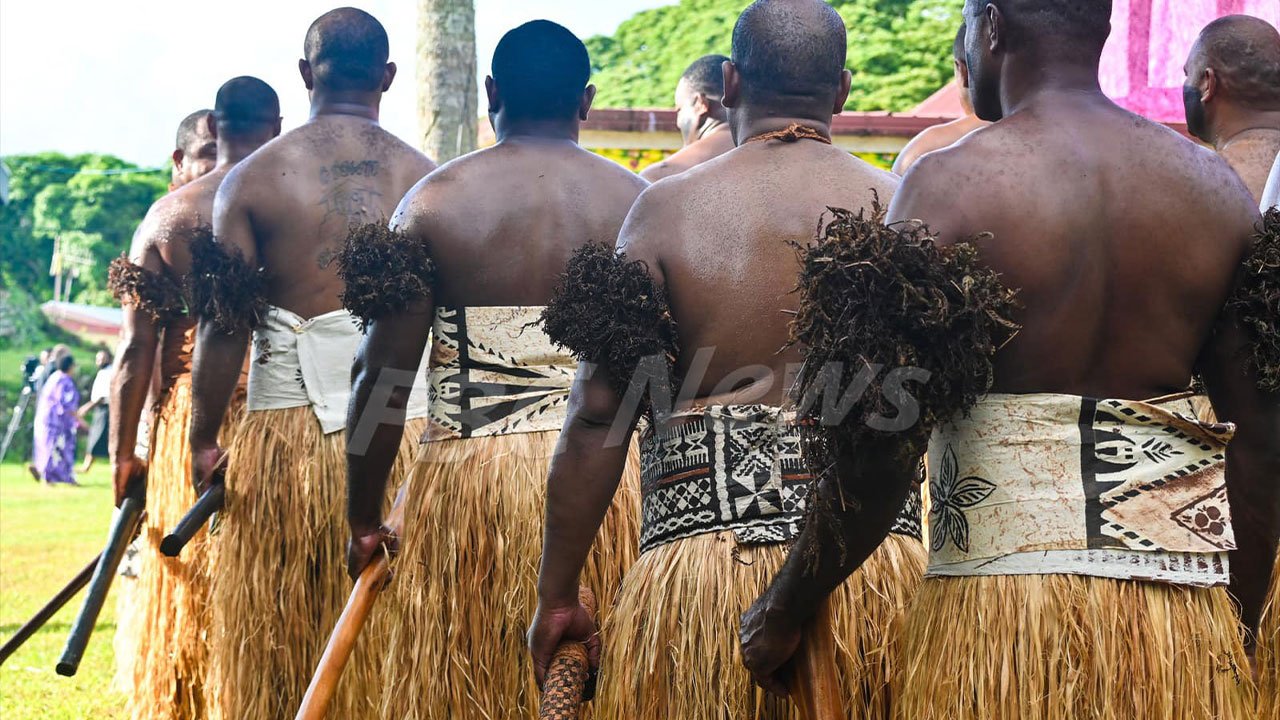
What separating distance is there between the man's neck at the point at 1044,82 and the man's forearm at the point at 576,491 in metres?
1.08

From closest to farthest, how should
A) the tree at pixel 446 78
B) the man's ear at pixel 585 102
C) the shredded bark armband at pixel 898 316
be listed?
the shredded bark armband at pixel 898 316 → the man's ear at pixel 585 102 → the tree at pixel 446 78

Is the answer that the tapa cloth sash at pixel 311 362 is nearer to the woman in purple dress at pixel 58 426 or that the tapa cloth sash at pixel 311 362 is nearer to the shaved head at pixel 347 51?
the shaved head at pixel 347 51

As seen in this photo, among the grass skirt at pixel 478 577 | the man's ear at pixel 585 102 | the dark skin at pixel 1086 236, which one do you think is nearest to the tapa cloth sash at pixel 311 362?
the grass skirt at pixel 478 577

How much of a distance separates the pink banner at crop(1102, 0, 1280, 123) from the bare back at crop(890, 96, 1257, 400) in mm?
6404

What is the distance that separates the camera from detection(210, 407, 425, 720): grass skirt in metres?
4.82

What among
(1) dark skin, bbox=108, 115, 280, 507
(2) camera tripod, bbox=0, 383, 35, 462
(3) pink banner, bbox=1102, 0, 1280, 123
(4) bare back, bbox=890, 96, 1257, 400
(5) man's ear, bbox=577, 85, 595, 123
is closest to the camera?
(4) bare back, bbox=890, 96, 1257, 400

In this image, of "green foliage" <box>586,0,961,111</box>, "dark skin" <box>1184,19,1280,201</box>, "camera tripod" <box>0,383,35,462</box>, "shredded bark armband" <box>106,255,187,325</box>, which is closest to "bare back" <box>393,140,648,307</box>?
"dark skin" <box>1184,19,1280,201</box>

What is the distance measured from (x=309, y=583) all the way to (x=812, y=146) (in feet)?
8.55

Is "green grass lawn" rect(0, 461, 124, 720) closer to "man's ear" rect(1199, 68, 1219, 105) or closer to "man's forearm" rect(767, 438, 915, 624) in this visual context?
"man's forearm" rect(767, 438, 915, 624)

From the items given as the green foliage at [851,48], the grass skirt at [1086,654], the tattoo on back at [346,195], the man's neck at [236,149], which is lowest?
the grass skirt at [1086,654]

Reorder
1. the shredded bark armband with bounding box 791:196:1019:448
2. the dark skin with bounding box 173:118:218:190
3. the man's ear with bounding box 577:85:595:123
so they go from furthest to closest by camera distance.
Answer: the dark skin with bounding box 173:118:218:190 → the man's ear with bounding box 577:85:595:123 → the shredded bark armband with bounding box 791:196:1019:448

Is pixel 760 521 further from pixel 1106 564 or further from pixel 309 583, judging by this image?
pixel 309 583

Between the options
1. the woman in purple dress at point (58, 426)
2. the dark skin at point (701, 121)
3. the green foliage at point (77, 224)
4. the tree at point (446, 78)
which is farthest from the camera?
the green foliage at point (77, 224)

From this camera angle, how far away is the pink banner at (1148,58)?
8352mm
